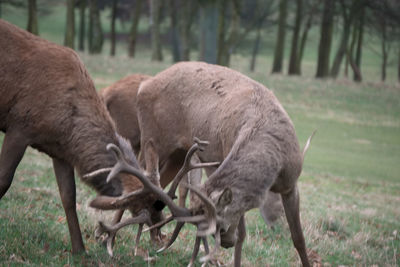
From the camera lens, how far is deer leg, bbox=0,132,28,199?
583 centimetres

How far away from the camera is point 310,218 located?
854 centimetres

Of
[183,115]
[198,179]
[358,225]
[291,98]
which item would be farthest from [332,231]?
[291,98]

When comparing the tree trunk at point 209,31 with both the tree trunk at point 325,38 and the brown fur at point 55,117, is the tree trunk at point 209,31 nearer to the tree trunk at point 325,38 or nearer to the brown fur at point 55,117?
the tree trunk at point 325,38

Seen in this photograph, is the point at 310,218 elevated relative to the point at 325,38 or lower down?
elevated

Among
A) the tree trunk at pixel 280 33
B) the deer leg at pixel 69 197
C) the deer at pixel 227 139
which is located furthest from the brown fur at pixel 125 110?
the tree trunk at pixel 280 33

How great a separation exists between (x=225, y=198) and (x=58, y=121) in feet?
6.38

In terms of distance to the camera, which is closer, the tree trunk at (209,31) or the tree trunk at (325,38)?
the tree trunk at (209,31)

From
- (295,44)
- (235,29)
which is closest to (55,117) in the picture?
(235,29)

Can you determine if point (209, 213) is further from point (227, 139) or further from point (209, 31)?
point (209, 31)

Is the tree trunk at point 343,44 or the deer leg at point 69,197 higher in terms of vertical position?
the deer leg at point 69,197

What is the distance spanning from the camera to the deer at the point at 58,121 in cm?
586

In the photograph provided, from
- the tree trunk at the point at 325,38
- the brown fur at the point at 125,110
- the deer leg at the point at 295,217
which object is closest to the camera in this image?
the deer leg at the point at 295,217

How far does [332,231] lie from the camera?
834 cm

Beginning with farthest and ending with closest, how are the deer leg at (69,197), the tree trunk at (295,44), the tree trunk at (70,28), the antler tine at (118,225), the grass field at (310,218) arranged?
the tree trunk at (295,44), the tree trunk at (70,28), the deer leg at (69,197), the grass field at (310,218), the antler tine at (118,225)
